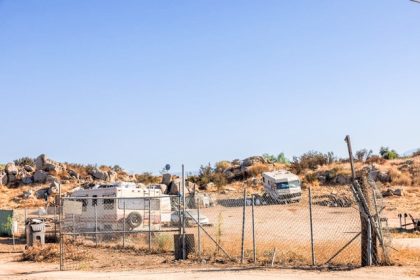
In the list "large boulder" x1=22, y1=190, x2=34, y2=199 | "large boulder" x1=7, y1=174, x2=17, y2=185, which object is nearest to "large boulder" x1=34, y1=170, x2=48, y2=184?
"large boulder" x1=7, y1=174, x2=17, y2=185

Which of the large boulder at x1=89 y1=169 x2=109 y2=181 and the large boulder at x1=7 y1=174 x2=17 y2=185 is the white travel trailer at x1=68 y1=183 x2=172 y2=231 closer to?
the large boulder at x1=7 y1=174 x2=17 y2=185

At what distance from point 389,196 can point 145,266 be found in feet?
105

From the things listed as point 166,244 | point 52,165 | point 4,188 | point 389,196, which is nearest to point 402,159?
point 389,196

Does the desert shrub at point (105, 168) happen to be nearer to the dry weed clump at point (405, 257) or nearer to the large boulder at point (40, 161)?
the large boulder at point (40, 161)

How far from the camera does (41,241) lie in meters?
22.9

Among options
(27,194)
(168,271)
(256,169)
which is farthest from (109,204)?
(256,169)

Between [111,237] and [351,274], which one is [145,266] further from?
[111,237]

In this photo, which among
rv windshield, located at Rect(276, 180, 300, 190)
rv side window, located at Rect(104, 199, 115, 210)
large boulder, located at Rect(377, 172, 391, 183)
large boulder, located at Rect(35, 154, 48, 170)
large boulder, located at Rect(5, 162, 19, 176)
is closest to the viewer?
rv side window, located at Rect(104, 199, 115, 210)

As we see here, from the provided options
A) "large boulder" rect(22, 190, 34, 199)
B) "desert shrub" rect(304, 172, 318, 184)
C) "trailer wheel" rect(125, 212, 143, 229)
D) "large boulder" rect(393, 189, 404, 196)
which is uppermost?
"desert shrub" rect(304, 172, 318, 184)

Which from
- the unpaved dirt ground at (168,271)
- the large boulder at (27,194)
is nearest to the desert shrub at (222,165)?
the large boulder at (27,194)

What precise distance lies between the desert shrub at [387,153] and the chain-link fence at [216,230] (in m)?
18.8

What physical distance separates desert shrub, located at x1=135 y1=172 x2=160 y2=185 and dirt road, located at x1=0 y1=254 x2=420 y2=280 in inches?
1655

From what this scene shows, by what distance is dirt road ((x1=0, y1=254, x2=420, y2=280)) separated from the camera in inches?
535

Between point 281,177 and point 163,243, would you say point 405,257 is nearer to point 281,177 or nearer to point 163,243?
point 163,243
